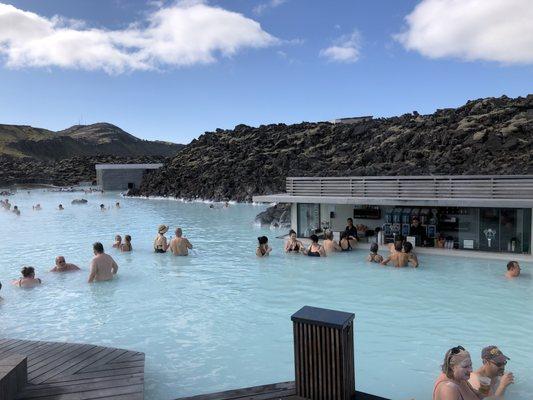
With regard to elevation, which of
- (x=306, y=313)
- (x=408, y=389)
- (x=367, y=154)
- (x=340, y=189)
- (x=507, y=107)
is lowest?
(x=408, y=389)

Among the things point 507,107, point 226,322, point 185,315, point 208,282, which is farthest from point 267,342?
point 507,107

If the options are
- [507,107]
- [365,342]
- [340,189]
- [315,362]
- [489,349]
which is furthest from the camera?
[507,107]

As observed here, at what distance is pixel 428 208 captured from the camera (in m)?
15.8

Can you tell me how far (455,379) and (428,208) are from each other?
39.8 ft

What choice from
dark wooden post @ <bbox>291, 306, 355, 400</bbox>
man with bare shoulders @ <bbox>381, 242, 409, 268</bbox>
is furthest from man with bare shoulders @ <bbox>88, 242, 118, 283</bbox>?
dark wooden post @ <bbox>291, 306, 355, 400</bbox>

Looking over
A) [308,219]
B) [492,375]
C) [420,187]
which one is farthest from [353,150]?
[492,375]

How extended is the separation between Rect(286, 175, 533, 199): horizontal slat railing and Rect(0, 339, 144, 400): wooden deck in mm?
12151

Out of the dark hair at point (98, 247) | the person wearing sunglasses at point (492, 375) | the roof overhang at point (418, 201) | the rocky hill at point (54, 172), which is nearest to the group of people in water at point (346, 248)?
the roof overhang at point (418, 201)

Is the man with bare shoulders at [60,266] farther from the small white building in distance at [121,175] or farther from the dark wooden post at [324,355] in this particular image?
the small white building in distance at [121,175]

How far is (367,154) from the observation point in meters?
51.2

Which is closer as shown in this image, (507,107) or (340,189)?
(340,189)

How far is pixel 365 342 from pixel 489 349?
239 cm

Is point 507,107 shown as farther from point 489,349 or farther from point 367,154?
point 489,349

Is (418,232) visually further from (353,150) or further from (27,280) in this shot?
(353,150)
